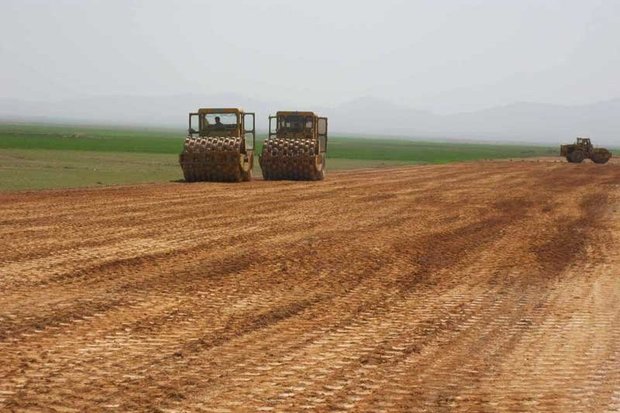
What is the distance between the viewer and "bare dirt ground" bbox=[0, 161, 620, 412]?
5684 millimetres

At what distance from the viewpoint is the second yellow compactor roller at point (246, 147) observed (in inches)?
1065

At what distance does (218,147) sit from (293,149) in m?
3.15

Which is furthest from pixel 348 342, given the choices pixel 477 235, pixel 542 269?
pixel 477 235

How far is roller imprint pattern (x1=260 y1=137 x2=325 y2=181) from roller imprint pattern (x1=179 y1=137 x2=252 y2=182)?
5.91 ft

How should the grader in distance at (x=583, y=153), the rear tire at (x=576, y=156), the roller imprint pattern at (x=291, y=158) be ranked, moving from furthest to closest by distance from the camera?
the grader in distance at (x=583, y=153), the rear tire at (x=576, y=156), the roller imprint pattern at (x=291, y=158)

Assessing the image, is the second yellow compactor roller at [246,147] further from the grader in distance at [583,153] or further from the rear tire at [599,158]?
the rear tire at [599,158]

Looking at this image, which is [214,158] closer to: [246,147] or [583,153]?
[246,147]

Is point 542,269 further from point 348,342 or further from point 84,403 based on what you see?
point 84,403

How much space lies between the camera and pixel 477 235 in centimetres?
1477

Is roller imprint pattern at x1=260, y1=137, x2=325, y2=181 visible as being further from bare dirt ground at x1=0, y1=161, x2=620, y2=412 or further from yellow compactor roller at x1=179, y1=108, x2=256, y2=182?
bare dirt ground at x1=0, y1=161, x2=620, y2=412

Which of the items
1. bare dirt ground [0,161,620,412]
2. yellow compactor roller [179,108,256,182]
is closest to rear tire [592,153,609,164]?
yellow compactor roller [179,108,256,182]

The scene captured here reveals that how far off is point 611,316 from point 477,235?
20.7 ft

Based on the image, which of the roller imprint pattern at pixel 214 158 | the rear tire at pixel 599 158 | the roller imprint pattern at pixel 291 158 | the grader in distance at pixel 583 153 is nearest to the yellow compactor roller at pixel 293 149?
the roller imprint pattern at pixel 291 158

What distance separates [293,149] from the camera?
2911 cm
